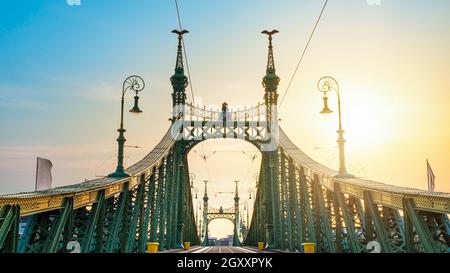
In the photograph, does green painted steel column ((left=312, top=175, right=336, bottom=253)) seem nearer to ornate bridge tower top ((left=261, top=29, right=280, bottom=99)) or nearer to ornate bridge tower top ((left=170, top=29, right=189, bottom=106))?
ornate bridge tower top ((left=261, top=29, right=280, bottom=99))

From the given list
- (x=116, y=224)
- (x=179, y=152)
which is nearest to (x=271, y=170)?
(x=179, y=152)

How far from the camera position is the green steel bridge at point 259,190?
13266 millimetres

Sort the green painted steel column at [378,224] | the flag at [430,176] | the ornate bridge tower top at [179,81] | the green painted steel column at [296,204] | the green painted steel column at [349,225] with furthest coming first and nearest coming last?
the ornate bridge tower top at [179,81] < the green painted steel column at [296,204] < the flag at [430,176] < the green painted steel column at [349,225] < the green painted steel column at [378,224]

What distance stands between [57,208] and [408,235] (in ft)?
32.2

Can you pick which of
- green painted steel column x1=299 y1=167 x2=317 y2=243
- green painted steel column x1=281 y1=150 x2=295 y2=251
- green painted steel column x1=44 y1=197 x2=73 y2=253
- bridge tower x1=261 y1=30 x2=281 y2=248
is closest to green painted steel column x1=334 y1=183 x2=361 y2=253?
green painted steel column x1=299 y1=167 x2=317 y2=243

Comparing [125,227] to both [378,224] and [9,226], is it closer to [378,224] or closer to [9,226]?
[378,224]

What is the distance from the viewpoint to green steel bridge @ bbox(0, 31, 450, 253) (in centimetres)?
1327

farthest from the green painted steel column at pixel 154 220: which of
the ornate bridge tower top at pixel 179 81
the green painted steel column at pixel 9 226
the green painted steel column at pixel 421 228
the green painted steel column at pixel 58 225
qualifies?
the green painted steel column at pixel 421 228

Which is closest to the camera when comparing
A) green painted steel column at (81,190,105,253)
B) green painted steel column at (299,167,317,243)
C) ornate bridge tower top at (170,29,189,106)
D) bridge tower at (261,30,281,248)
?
green painted steel column at (81,190,105,253)

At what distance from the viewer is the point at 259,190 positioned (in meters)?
55.7

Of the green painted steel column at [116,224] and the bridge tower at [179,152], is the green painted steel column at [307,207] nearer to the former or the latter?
the green painted steel column at [116,224]
